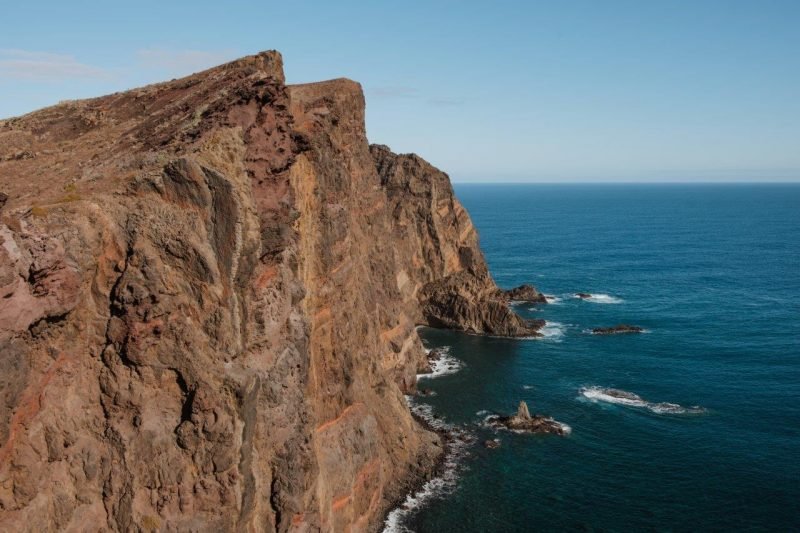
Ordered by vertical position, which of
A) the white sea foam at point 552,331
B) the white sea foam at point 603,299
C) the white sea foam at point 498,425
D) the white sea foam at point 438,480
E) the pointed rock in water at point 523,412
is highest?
the white sea foam at point 603,299

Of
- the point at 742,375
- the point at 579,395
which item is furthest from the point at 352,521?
the point at 742,375

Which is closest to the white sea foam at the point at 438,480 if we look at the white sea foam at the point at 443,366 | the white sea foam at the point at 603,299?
the white sea foam at the point at 443,366

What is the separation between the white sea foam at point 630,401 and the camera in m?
66.8

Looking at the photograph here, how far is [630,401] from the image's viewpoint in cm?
6956

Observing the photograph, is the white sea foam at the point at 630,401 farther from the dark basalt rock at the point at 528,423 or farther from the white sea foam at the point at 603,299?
the white sea foam at the point at 603,299

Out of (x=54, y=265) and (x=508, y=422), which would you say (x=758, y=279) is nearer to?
(x=508, y=422)

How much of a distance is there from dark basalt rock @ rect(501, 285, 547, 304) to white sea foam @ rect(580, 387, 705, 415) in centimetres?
4472

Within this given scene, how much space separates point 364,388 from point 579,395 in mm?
34904

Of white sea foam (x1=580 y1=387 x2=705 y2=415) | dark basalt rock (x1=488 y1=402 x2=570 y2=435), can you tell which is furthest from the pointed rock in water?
white sea foam (x1=580 y1=387 x2=705 y2=415)

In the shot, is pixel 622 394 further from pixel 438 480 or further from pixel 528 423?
pixel 438 480

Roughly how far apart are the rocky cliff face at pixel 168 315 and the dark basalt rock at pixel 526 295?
8142 centimetres

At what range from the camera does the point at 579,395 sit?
7175 centimetres

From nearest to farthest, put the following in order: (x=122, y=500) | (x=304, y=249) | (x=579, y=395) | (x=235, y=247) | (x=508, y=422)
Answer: (x=122, y=500) < (x=235, y=247) < (x=304, y=249) < (x=508, y=422) < (x=579, y=395)

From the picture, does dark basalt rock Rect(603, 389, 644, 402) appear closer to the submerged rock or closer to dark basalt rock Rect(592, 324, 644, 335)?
the submerged rock
